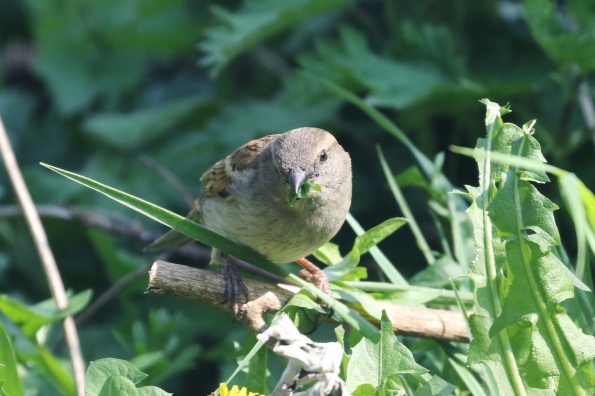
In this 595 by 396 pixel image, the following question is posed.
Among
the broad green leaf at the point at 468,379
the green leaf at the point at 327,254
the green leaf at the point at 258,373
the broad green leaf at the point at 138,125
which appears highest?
the green leaf at the point at 327,254

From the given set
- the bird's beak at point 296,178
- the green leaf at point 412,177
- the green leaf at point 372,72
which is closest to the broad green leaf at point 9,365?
the bird's beak at point 296,178

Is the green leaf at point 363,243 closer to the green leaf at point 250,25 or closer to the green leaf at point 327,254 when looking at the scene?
the green leaf at point 327,254

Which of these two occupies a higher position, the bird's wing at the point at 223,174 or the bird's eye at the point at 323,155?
the bird's eye at the point at 323,155

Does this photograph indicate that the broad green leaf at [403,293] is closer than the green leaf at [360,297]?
No

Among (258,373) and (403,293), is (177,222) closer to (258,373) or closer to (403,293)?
(258,373)

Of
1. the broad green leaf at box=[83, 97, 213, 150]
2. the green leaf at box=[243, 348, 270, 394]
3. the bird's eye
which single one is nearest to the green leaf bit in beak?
the bird's eye

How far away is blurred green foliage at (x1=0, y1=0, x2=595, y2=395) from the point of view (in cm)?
321

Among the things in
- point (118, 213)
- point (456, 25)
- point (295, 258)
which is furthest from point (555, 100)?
point (118, 213)

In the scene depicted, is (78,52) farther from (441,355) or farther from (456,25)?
(441,355)

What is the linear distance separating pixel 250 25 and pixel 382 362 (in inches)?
82.1

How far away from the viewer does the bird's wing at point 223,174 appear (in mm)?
2611

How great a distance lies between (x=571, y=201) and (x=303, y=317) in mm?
867

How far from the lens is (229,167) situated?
2.70m

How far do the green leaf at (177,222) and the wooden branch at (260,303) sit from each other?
0.08 m
